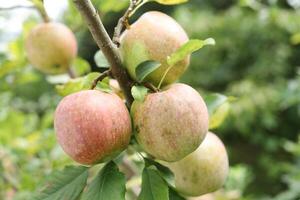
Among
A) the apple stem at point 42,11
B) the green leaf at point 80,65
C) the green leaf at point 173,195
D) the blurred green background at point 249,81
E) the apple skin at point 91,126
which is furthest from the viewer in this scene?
the blurred green background at point 249,81

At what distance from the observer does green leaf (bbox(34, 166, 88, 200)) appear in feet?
2.51

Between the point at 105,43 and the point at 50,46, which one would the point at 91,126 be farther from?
the point at 50,46

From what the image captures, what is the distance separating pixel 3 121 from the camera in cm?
159

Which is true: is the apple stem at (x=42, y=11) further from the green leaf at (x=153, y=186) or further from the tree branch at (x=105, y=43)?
the green leaf at (x=153, y=186)

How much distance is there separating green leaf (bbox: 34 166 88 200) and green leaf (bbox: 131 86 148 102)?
161 mm

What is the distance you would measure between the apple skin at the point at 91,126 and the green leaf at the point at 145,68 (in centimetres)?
6

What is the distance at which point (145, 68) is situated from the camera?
2.37ft

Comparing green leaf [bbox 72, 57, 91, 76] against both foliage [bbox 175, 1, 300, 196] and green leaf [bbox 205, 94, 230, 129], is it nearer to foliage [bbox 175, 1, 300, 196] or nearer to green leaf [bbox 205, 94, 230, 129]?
green leaf [bbox 205, 94, 230, 129]

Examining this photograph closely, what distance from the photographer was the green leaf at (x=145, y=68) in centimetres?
72

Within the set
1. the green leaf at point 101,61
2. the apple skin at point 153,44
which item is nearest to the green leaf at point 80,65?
the green leaf at point 101,61

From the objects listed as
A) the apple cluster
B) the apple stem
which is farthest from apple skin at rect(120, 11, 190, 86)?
the apple stem

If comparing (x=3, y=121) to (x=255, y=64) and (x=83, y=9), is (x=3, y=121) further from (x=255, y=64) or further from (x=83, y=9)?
(x=255, y=64)

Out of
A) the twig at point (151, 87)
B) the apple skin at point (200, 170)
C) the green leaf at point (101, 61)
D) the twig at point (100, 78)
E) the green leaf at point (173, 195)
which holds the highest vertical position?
the twig at point (100, 78)

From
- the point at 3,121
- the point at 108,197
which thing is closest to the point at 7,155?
the point at 3,121
